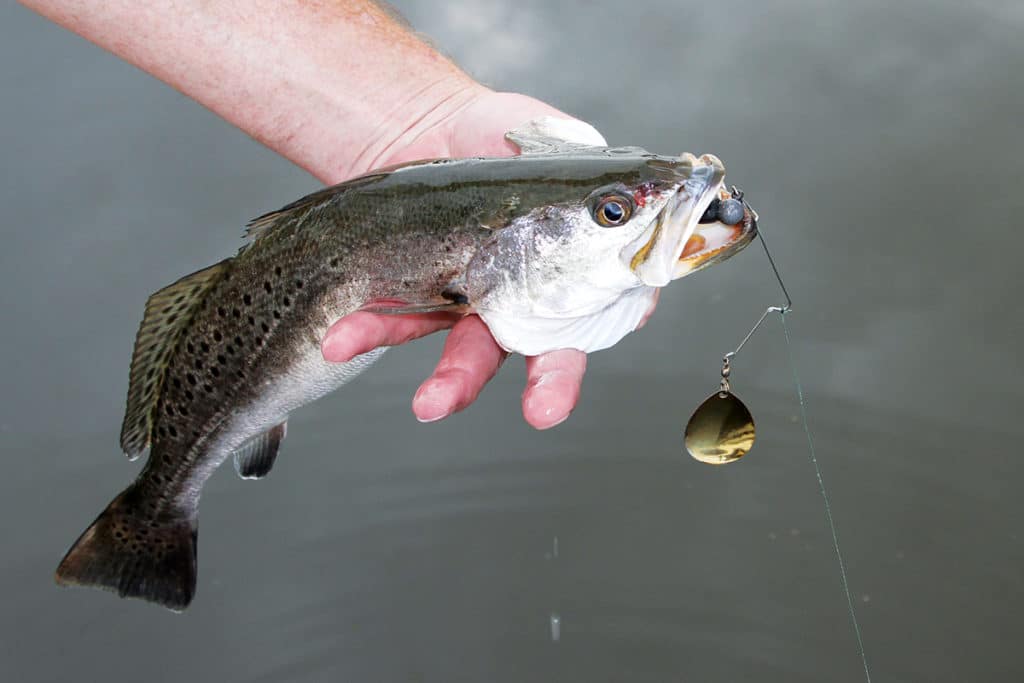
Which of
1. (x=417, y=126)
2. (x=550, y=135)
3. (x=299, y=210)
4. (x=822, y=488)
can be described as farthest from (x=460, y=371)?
(x=822, y=488)

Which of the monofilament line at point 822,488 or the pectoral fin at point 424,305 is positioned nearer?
the pectoral fin at point 424,305

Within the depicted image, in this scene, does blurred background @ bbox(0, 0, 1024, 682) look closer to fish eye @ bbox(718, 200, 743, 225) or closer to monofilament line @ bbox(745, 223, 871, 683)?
monofilament line @ bbox(745, 223, 871, 683)

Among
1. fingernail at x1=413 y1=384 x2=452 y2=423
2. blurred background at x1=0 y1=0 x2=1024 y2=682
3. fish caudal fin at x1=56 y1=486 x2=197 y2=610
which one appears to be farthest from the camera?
blurred background at x1=0 y1=0 x2=1024 y2=682

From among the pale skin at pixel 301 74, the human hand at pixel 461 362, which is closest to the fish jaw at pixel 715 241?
the human hand at pixel 461 362

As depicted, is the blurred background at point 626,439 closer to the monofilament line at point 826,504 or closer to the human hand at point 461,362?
the monofilament line at point 826,504

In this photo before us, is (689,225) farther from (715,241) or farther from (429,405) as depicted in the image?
(429,405)

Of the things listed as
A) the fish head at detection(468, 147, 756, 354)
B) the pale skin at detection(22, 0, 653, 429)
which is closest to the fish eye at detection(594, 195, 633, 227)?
the fish head at detection(468, 147, 756, 354)

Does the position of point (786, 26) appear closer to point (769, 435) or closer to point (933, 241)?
point (933, 241)

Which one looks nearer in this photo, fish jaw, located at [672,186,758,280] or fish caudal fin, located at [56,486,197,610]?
fish jaw, located at [672,186,758,280]
